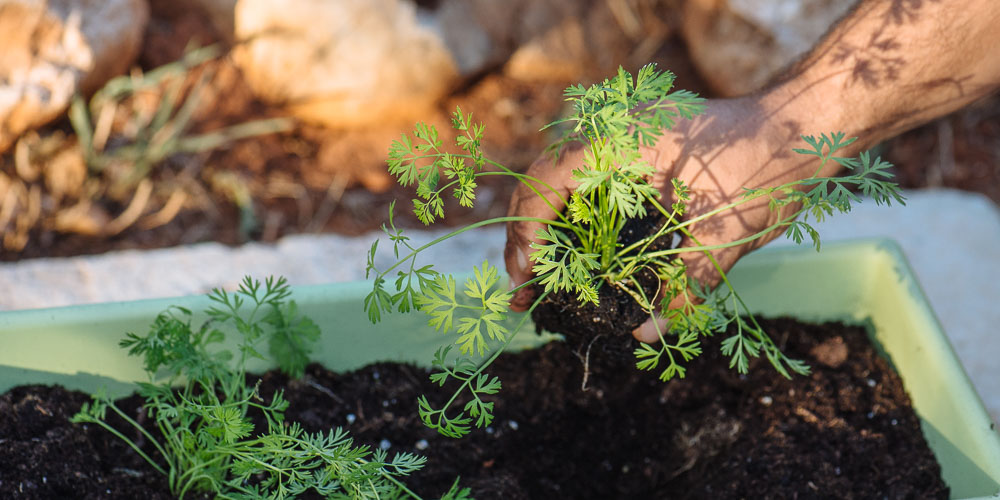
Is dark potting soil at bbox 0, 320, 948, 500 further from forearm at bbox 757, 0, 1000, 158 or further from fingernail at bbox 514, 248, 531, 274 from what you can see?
forearm at bbox 757, 0, 1000, 158

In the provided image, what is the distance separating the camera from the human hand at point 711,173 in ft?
4.51

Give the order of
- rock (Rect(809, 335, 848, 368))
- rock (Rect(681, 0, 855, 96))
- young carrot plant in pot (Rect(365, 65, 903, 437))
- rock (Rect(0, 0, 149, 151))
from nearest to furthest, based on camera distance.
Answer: young carrot plant in pot (Rect(365, 65, 903, 437)) < rock (Rect(809, 335, 848, 368)) < rock (Rect(0, 0, 149, 151)) < rock (Rect(681, 0, 855, 96))

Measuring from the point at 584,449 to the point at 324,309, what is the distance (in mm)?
516

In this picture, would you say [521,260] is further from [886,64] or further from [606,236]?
[886,64]

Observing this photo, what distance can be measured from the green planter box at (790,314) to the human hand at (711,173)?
0.19 m

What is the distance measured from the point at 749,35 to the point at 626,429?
1.67 metres

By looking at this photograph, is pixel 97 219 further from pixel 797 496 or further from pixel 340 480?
pixel 797 496

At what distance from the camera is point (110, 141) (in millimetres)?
2678

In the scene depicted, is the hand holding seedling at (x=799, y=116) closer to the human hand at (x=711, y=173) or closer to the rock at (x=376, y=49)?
the human hand at (x=711, y=173)

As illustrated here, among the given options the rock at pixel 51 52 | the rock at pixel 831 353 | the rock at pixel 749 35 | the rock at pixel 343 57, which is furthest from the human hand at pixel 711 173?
A: the rock at pixel 51 52

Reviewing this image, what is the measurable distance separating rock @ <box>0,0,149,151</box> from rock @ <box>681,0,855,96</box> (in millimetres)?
1781

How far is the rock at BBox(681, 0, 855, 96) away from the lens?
268 centimetres

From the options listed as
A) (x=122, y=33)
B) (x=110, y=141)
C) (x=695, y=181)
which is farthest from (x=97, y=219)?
(x=695, y=181)

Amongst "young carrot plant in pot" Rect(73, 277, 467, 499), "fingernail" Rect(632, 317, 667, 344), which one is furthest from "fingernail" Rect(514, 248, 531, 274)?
"young carrot plant in pot" Rect(73, 277, 467, 499)
